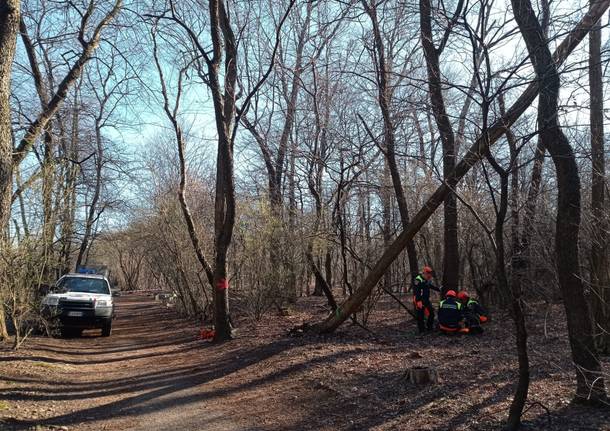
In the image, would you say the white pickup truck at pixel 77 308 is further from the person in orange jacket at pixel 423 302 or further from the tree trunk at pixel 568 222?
the tree trunk at pixel 568 222

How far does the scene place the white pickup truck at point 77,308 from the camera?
14344mm

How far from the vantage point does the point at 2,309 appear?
11117mm

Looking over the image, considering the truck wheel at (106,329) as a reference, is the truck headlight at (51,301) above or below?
above

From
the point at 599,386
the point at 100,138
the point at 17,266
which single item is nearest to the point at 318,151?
the point at 17,266

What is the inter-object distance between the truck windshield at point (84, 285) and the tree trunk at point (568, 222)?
14.2 metres

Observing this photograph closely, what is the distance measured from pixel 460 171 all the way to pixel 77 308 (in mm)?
11845

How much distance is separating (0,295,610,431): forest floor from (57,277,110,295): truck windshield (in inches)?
131

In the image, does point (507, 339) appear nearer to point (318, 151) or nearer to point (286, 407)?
point (286, 407)

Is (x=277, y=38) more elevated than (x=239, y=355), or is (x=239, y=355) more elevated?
(x=277, y=38)

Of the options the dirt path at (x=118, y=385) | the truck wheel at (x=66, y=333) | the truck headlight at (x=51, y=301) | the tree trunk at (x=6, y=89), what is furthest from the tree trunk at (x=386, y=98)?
the truck wheel at (x=66, y=333)

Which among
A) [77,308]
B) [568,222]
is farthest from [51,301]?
[568,222]

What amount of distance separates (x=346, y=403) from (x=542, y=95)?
4.50 metres

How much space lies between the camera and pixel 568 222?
220 inches

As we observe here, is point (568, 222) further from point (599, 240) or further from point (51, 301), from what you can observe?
point (51, 301)
